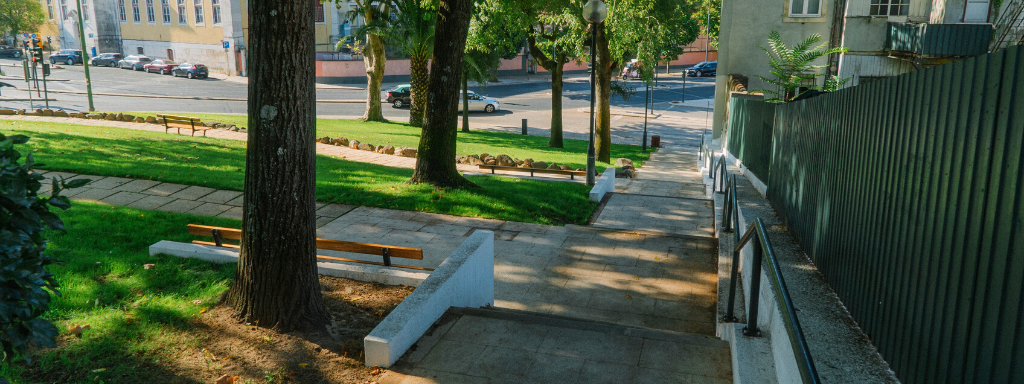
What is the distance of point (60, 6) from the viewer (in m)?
68.7

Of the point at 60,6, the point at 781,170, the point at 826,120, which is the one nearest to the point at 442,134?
the point at 781,170

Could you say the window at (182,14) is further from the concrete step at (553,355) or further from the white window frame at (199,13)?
the concrete step at (553,355)

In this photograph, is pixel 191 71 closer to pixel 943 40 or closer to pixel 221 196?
pixel 221 196

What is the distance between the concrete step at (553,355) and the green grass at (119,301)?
181 cm

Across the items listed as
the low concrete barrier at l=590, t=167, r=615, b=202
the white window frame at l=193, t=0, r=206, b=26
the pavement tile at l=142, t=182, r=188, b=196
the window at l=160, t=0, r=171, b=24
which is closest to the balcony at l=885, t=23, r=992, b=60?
the low concrete barrier at l=590, t=167, r=615, b=202

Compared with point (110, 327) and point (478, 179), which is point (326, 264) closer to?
point (110, 327)

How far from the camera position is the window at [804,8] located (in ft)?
79.6

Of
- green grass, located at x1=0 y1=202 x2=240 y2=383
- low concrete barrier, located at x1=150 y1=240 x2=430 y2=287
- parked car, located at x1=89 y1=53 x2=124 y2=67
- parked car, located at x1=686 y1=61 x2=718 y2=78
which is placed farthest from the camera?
parked car, located at x1=686 y1=61 x2=718 y2=78

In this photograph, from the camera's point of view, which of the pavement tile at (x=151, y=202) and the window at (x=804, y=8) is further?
the window at (x=804, y=8)

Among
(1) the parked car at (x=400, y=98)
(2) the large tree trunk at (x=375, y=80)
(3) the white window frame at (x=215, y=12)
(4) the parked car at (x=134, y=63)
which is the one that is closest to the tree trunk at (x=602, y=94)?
(2) the large tree trunk at (x=375, y=80)

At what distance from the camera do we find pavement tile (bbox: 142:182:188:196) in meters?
10.5

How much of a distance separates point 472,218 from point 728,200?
3868mm

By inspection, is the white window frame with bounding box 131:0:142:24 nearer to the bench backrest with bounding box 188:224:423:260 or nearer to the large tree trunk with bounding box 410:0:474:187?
the large tree trunk with bounding box 410:0:474:187

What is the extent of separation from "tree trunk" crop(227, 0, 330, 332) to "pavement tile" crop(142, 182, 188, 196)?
6002 mm
